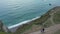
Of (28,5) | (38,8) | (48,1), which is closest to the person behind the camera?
(38,8)

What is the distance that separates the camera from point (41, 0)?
8381cm

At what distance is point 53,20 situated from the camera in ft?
98.0

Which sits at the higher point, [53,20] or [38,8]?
[53,20]

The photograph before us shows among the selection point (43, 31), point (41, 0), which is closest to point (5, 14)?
point (41, 0)

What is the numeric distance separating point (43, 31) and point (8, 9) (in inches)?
1647

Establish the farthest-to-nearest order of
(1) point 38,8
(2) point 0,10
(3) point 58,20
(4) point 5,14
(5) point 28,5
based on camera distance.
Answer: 1. (5) point 28,5
2. (1) point 38,8
3. (2) point 0,10
4. (4) point 5,14
5. (3) point 58,20

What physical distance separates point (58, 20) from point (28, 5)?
45.6 m

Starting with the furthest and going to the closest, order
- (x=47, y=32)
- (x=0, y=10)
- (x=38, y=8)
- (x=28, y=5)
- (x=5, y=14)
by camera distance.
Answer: (x=28, y=5) → (x=38, y=8) → (x=0, y=10) → (x=5, y=14) → (x=47, y=32)

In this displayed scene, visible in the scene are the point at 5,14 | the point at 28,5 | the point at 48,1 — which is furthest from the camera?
the point at 48,1

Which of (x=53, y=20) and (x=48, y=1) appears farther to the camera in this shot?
(x=48, y=1)

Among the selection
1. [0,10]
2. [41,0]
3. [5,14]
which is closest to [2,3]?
[0,10]

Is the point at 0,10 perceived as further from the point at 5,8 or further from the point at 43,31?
the point at 43,31

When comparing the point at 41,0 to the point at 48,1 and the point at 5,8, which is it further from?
the point at 5,8

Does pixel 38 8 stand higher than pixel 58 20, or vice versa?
pixel 58 20
